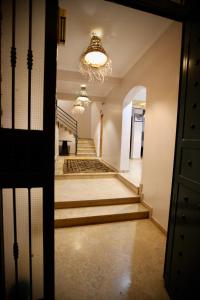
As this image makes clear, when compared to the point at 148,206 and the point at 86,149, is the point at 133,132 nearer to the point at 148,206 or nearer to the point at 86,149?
the point at 86,149

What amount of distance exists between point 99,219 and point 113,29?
9.59ft

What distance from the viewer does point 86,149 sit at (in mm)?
8594

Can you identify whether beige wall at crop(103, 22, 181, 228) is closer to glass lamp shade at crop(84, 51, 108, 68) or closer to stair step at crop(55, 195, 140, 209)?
stair step at crop(55, 195, 140, 209)

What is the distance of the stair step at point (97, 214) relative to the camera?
2.58 metres

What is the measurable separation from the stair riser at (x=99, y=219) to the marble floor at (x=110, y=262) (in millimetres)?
82

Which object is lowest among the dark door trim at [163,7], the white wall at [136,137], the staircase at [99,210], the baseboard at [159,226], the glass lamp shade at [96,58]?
the baseboard at [159,226]

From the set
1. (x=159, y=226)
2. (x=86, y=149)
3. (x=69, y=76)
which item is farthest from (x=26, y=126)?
(x=86, y=149)

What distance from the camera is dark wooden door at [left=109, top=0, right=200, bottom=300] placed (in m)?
1.17

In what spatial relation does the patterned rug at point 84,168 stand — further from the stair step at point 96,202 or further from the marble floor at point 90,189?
the stair step at point 96,202

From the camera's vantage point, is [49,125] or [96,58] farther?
[96,58]

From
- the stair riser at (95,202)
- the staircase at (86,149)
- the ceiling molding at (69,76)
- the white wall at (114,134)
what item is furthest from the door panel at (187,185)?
the staircase at (86,149)

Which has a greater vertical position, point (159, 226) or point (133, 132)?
point (133, 132)

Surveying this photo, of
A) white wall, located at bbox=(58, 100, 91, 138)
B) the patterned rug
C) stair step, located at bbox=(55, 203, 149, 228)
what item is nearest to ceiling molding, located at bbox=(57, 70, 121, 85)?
the patterned rug

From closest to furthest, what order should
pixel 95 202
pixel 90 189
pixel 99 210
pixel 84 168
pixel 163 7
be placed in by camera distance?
pixel 163 7
pixel 99 210
pixel 95 202
pixel 90 189
pixel 84 168
